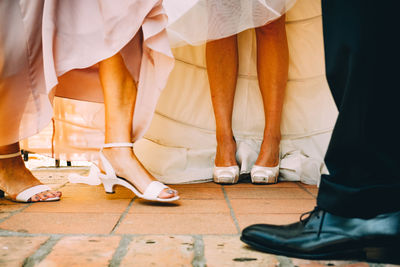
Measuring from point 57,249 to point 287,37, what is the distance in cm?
140

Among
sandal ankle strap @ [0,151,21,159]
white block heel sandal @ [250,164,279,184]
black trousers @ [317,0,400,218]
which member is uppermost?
black trousers @ [317,0,400,218]

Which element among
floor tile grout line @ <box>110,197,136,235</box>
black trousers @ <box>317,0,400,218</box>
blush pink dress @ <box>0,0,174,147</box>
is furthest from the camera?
blush pink dress @ <box>0,0,174,147</box>

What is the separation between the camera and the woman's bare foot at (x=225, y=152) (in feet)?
5.24

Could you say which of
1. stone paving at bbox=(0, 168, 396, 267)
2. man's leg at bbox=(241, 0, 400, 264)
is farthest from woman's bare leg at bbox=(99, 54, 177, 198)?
man's leg at bbox=(241, 0, 400, 264)

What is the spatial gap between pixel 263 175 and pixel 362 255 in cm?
82

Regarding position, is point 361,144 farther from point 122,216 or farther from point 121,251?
point 122,216

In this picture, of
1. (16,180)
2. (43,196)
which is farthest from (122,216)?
(16,180)

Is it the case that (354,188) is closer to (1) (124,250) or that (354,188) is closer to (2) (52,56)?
(1) (124,250)

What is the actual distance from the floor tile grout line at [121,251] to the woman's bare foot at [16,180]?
1.64 feet

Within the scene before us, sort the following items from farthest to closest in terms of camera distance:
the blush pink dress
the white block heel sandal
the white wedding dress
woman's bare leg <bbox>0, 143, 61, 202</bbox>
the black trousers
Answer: the white wedding dress < the white block heel sandal < woman's bare leg <bbox>0, 143, 61, 202</bbox> < the blush pink dress < the black trousers

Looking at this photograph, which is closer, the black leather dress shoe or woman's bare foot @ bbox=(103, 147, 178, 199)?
the black leather dress shoe

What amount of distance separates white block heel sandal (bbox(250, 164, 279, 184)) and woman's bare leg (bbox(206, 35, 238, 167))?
0.11 metres

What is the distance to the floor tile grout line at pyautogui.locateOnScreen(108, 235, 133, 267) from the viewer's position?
28.0 inches

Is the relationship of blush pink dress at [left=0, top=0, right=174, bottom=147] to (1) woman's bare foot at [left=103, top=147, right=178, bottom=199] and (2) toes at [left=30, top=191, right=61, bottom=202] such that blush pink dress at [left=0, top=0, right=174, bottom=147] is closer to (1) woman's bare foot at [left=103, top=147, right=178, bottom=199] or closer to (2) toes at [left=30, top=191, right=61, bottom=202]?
(1) woman's bare foot at [left=103, top=147, right=178, bottom=199]
